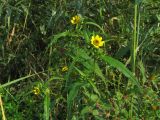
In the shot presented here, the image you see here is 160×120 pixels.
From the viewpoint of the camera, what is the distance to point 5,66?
2.30 meters

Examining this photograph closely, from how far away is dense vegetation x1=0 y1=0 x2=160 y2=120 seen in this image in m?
1.59

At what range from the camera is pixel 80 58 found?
1528mm

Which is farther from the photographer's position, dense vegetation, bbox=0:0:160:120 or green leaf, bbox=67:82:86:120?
dense vegetation, bbox=0:0:160:120

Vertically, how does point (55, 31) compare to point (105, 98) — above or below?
above

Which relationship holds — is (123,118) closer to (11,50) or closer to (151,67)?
(151,67)

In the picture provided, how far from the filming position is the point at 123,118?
5.54 feet

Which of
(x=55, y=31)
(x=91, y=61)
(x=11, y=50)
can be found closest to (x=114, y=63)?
(x=91, y=61)

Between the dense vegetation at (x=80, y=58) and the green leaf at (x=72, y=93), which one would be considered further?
the dense vegetation at (x=80, y=58)

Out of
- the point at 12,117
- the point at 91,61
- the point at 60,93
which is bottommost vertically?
the point at 12,117

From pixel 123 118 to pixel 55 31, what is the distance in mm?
661

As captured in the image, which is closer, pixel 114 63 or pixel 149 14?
pixel 114 63

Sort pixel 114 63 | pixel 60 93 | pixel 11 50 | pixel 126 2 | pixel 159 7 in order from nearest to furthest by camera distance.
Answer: pixel 114 63, pixel 60 93, pixel 159 7, pixel 126 2, pixel 11 50

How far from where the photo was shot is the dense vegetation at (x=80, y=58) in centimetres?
159

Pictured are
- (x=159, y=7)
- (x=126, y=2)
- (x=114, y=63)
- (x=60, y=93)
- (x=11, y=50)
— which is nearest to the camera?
(x=114, y=63)
